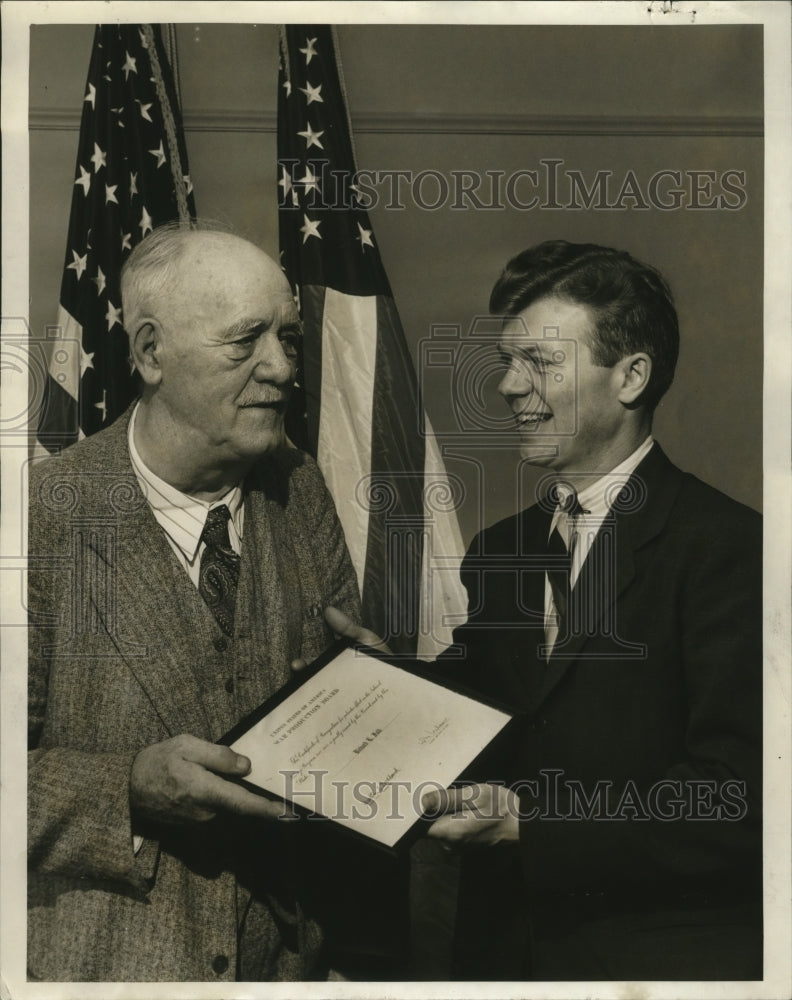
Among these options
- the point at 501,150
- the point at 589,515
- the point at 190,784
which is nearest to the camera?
the point at 190,784

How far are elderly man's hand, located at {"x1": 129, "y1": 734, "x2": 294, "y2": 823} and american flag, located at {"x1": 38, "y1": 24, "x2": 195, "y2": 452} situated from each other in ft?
3.36

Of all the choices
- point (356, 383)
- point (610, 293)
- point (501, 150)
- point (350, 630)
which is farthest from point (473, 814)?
point (501, 150)

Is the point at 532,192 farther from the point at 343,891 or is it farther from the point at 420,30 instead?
the point at 343,891

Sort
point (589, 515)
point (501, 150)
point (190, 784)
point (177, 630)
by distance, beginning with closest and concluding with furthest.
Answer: point (190, 784) < point (177, 630) < point (589, 515) < point (501, 150)

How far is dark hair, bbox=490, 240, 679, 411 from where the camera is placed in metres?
3.81

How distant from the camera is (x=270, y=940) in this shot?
3.69 metres

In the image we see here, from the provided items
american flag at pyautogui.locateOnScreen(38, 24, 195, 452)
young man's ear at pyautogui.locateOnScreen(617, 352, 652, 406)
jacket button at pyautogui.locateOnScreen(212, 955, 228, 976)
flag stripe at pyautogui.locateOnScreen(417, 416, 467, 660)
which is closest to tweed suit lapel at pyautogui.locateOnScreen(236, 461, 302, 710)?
flag stripe at pyautogui.locateOnScreen(417, 416, 467, 660)

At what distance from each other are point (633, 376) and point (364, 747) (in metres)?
1.41

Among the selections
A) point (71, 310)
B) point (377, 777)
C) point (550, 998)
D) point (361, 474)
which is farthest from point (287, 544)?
point (550, 998)

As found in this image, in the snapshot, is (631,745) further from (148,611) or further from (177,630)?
(148,611)

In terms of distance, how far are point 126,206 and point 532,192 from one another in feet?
4.21

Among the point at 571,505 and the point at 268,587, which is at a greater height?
the point at 571,505

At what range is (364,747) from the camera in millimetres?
3643

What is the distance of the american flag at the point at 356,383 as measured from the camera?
3824mm
